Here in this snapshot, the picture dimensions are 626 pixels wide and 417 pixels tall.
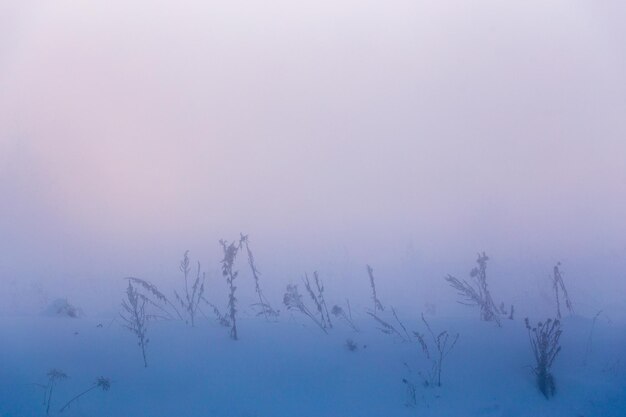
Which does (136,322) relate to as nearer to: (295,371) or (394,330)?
(295,371)

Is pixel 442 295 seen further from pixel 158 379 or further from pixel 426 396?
pixel 158 379

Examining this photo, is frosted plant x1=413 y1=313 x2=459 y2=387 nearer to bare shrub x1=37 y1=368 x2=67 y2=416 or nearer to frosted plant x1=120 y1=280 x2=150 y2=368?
frosted plant x1=120 y1=280 x2=150 y2=368

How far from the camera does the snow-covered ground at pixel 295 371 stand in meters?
6.77

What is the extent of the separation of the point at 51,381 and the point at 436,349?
494cm

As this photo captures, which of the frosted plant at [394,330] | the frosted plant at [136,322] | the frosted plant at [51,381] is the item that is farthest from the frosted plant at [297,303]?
the frosted plant at [51,381]

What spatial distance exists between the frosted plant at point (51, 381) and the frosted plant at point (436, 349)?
455cm

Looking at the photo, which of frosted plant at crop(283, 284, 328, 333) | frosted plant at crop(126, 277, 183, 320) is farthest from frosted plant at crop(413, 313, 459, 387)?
frosted plant at crop(126, 277, 183, 320)

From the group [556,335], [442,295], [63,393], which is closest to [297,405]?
[63,393]

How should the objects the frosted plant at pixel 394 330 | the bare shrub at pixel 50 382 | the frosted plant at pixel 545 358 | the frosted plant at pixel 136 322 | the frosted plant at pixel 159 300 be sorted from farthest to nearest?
1. the frosted plant at pixel 159 300
2. the frosted plant at pixel 394 330
3. the frosted plant at pixel 136 322
4. the frosted plant at pixel 545 358
5. the bare shrub at pixel 50 382

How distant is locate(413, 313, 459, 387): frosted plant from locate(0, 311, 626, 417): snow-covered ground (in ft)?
0.28

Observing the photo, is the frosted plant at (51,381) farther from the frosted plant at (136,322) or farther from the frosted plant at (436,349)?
the frosted plant at (436,349)

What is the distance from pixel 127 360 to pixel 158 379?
0.59 meters

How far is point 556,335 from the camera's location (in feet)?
23.5

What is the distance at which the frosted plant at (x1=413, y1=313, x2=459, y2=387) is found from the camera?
718 cm
